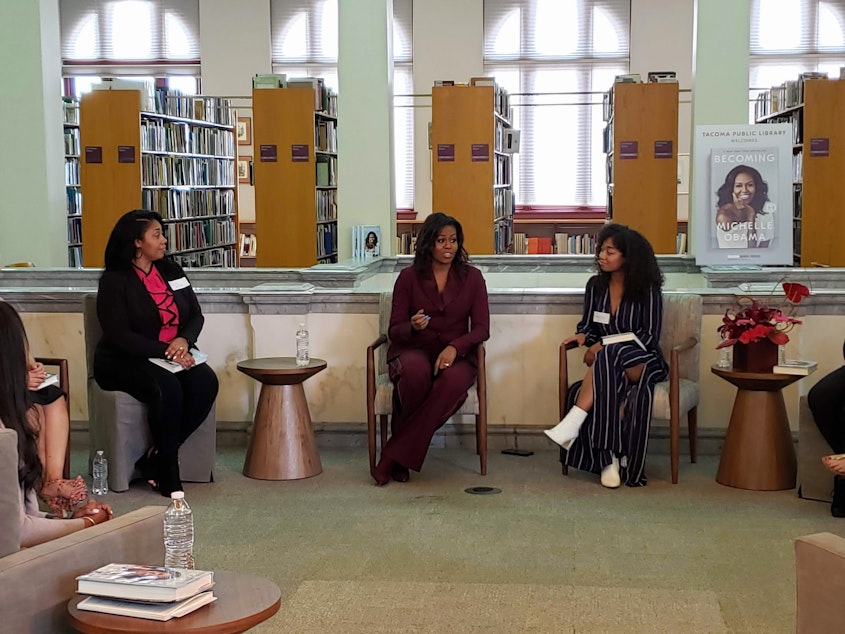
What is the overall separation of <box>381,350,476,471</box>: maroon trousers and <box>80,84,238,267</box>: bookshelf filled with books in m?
5.22

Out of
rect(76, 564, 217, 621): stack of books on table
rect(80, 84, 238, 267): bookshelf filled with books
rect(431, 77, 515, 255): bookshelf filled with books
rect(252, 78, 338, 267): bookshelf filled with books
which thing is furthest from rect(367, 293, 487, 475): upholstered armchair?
rect(80, 84, 238, 267): bookshelf filled with books

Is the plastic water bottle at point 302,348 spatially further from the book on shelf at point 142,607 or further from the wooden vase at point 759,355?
the book on shelf at point 142,607

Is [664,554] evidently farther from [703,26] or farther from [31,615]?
[703,26]

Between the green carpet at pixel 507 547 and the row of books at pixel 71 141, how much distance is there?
5975 millimetres

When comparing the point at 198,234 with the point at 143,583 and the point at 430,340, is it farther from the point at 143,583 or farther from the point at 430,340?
the point at 143,583

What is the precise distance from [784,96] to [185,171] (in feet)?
19.9

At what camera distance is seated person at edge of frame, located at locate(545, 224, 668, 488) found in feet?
17.1

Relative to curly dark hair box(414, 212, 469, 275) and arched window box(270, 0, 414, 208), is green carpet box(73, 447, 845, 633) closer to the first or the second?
curly dark hair box(414, 212, 469, 275)

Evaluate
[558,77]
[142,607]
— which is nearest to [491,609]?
[142,607]

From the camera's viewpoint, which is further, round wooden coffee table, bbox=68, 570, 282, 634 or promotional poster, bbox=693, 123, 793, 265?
promotional poster, bbox=693, 123, 793, 265

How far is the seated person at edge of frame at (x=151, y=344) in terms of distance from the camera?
5.11 m

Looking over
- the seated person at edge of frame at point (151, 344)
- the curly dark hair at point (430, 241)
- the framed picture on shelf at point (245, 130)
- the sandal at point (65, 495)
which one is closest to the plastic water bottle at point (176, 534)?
the sandal at point (65, 495)

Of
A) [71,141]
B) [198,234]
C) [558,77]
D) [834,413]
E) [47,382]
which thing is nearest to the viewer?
[47,382]

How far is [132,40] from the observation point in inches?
591
